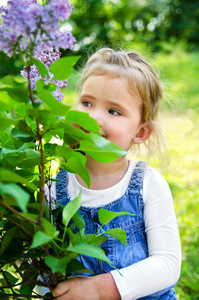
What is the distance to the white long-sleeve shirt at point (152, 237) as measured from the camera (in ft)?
3.31

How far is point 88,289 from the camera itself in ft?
2.85

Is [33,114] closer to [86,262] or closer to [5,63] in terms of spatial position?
[86,262]

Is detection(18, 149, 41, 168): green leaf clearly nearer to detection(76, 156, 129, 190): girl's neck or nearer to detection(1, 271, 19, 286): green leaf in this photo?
detection(1, 271, 19, 286): green leaf

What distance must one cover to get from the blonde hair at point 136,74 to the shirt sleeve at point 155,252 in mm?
199

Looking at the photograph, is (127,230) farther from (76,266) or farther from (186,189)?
(186,189)

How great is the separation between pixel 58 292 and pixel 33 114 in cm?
37

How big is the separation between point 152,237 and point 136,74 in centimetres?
49

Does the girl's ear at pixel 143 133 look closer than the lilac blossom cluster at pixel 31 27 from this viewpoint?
No

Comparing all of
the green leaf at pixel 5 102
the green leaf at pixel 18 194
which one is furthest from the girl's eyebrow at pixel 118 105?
the green leaf at pixel 18 194

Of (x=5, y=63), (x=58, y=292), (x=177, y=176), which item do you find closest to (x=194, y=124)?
(x=177, y=176)

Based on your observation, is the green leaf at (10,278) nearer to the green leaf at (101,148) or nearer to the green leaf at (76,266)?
the green leaf at (76,266)

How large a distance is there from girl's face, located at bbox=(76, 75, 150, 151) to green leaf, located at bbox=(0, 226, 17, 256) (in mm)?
483

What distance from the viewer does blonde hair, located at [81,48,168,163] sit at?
3.89 feet

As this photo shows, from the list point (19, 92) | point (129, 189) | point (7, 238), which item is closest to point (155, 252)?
point (129, 189)
